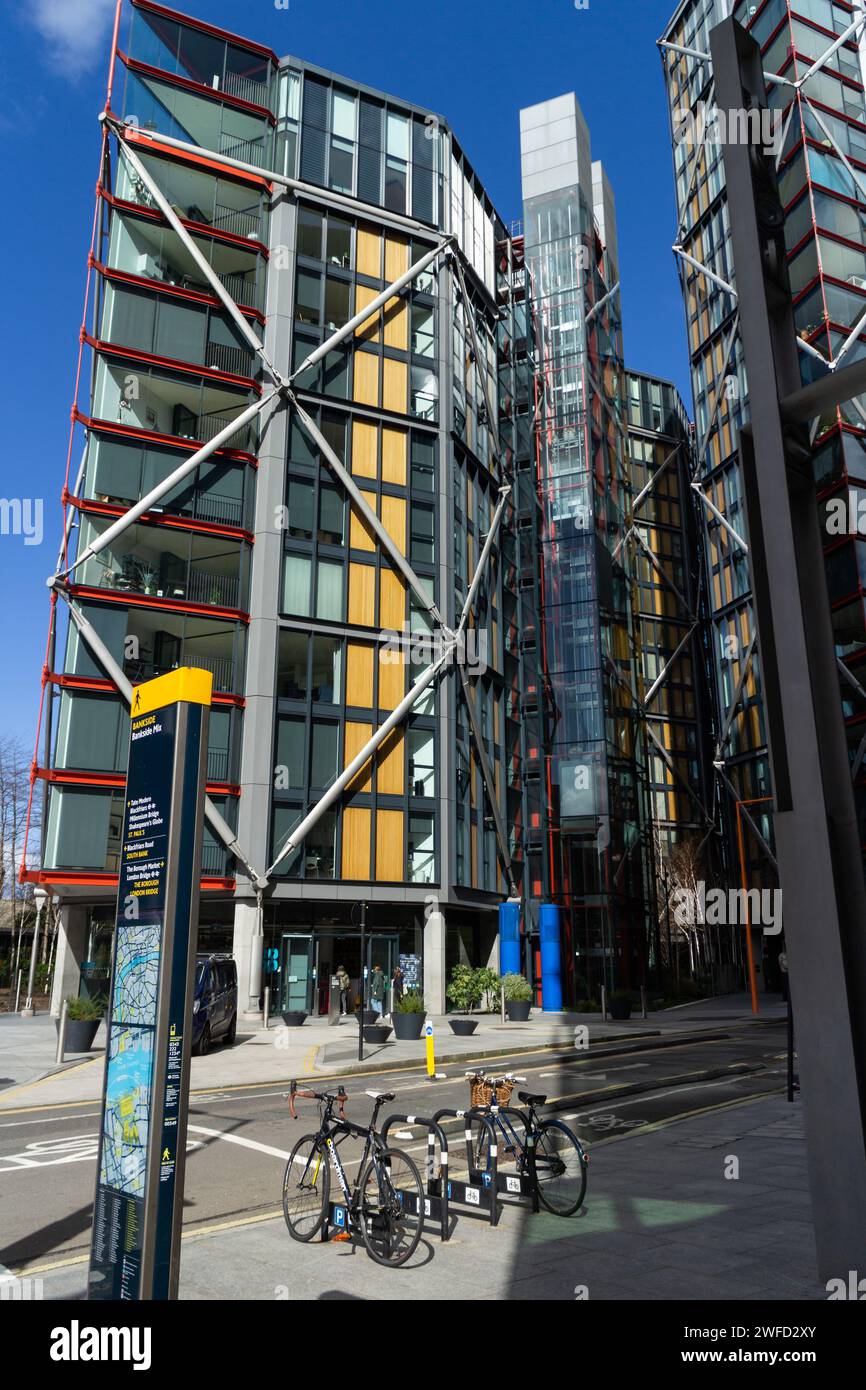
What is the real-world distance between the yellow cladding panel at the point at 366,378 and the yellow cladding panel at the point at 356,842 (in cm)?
1760

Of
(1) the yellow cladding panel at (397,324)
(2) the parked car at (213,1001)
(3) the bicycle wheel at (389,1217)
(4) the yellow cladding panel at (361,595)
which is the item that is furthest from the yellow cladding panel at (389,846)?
(3) the bicycle wheel at (389,1217)

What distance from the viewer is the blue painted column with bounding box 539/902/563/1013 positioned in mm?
43562

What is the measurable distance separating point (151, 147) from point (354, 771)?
26132 millimetres

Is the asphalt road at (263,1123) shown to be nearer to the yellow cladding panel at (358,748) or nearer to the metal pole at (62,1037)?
the metal pole at (62,1037)

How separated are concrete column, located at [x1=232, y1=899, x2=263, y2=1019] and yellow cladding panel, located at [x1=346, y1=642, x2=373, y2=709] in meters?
8.97

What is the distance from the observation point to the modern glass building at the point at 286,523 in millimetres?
36469

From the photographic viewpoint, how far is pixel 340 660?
40438 mm

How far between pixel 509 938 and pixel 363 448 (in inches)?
878

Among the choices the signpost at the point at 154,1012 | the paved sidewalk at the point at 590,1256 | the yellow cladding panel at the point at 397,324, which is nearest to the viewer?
the signpost at the point at 154,1012

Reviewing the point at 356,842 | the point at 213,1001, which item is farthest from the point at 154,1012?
the point at 356,842

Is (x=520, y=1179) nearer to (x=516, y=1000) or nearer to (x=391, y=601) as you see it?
(x=516, y=1000)

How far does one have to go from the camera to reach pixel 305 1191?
8703 millimetres

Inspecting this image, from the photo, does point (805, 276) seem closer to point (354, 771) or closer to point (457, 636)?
point (457, 636)

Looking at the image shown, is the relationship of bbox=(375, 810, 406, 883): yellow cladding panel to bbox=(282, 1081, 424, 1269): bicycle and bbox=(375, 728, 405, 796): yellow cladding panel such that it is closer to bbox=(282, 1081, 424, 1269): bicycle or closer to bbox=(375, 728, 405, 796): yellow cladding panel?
bbox=(375, 728, 405, 796): yellow cladding panel
